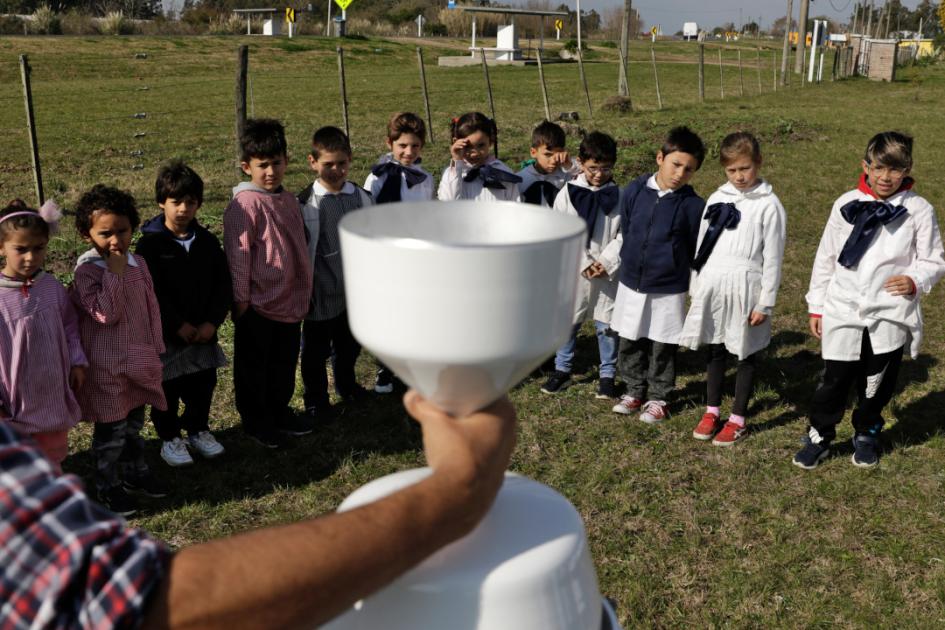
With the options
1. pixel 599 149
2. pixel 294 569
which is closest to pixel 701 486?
pixel 599 149

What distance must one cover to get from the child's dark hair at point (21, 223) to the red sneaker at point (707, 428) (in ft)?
11.4

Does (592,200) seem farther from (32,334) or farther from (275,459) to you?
(32,334)

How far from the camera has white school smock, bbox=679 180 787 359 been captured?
4645mm

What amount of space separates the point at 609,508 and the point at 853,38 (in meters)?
42.1

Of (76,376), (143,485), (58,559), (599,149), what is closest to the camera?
(58,559)

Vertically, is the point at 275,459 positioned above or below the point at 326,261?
below

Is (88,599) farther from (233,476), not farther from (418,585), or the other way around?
(233,476)

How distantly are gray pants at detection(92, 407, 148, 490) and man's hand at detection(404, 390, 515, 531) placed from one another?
312cm

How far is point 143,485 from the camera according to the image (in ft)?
13.7

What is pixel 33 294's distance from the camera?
3.54 m

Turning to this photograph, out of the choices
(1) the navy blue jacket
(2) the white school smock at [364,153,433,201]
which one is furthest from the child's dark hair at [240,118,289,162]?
(1) the navy blue jacket

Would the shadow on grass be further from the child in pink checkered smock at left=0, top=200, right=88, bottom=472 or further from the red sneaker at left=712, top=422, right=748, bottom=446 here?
the red sneaker at left=712, top=422, right=748, bottom=446

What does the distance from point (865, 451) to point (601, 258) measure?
1.85 metres

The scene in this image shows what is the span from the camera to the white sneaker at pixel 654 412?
5141mm
